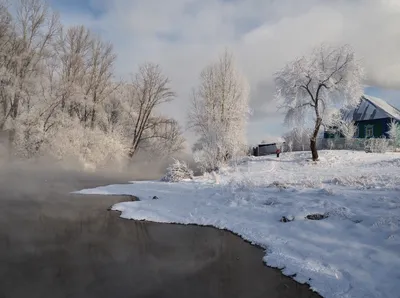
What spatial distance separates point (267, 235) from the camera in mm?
10539

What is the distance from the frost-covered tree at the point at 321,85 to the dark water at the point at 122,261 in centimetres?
2440

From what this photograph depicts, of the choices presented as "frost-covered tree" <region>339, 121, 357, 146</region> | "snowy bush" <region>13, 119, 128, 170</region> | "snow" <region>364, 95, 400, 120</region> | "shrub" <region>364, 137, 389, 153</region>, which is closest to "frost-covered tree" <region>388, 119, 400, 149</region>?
"snow" <region>364, 95, 400, 120</region>

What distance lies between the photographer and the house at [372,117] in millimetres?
44281

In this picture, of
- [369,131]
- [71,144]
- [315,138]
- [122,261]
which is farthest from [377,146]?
[122,261]

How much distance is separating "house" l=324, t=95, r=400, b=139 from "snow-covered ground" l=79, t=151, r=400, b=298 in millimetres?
31126

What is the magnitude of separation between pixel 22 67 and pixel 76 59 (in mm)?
6261

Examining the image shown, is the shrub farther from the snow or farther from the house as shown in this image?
the snow

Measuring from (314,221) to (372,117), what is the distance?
134ft

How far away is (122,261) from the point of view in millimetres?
8500

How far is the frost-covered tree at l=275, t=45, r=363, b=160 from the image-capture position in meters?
33.3

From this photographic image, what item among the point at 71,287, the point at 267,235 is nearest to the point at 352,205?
the point at 267,235

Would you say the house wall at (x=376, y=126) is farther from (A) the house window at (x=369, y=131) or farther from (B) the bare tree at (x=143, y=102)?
(B) the bare tree at (x=143, y=102)

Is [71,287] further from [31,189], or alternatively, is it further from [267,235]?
[31,189]

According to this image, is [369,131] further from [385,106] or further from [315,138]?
[315,138]
